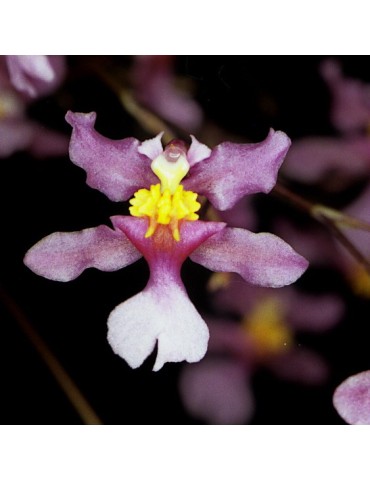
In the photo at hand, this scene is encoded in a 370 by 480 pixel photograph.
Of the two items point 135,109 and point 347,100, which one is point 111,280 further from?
point 347,100

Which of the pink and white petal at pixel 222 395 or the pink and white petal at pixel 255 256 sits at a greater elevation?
the pink and white petal at pixel 255 256

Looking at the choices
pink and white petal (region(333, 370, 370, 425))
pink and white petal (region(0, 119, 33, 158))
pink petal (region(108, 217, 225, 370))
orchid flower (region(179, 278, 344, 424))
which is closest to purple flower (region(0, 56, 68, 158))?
pink and white petal (region(0, 119, 33, 158))

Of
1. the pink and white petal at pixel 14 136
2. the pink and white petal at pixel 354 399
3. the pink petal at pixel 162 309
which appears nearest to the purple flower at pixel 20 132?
the pink and white petal at pixel 14 136

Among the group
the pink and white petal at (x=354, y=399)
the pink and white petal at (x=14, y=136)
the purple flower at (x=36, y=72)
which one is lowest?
the pink and white petal at (x=354, y=399)

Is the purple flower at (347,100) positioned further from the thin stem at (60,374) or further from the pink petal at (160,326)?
the thin stem at (60,374)

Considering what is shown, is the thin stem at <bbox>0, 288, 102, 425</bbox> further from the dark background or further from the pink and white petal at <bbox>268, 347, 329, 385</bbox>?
the pink and white petal at <bbox>268, 347, 329, 385</bbox>

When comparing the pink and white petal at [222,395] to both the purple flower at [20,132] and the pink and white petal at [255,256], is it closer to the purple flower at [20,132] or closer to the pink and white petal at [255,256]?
the pink and white petal at [255,256]
